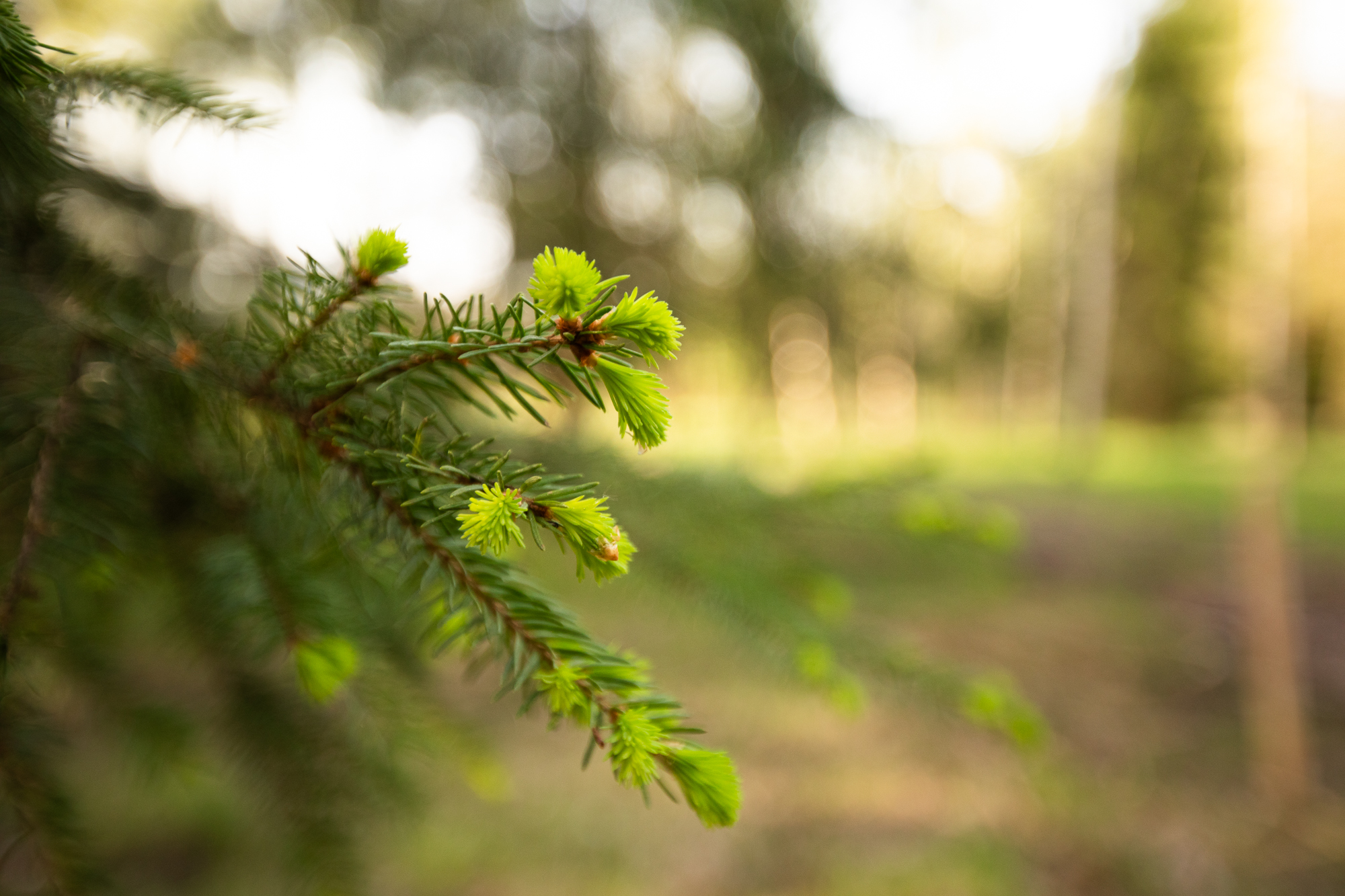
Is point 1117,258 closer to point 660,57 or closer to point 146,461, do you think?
point 660,57

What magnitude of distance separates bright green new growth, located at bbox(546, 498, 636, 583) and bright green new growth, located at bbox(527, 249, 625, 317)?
0.11 meters

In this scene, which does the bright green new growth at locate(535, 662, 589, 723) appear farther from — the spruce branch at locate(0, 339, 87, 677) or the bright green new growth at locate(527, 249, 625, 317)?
the spruce branch at locate(0, 339, 87, 677)

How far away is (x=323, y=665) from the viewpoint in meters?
0.52

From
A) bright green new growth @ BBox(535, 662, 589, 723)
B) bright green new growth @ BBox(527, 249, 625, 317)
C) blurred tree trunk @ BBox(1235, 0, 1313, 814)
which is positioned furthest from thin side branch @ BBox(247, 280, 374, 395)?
blurred tree trunk @ BBox(1235, 0, 1313, 814)

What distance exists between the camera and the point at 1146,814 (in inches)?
174

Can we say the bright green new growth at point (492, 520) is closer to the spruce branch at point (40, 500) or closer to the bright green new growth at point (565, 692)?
the bright green new growth at point (565, 692)

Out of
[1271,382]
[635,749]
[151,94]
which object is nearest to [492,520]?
[635,749]

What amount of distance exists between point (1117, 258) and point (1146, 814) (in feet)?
42.1

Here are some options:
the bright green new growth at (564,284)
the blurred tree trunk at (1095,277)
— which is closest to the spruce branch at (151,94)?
the bright green new growth at (564,284)

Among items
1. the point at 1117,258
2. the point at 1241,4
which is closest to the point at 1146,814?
the point at 1241,4

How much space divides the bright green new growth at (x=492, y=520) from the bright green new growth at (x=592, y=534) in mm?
24

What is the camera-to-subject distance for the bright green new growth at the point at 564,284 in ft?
1.17

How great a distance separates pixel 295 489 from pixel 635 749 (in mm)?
359

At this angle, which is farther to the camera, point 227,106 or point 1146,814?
point 1146,814
